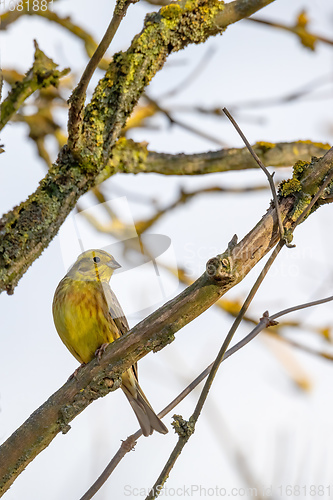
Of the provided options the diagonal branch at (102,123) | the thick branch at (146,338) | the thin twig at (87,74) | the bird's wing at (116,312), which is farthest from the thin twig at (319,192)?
the bird's wing at (116,312)

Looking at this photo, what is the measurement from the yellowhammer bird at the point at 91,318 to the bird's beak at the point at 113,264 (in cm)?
17

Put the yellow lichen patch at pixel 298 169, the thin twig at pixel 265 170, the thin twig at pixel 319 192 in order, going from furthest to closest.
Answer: the yellow lichen patch at pixel 298 169 → the thin twig at pixel 319 192 → the thin twig at pixel 265 170

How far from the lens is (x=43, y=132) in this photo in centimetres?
471

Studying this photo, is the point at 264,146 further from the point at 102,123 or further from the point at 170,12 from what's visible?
the point at 102,123

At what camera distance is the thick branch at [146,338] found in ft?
7.52

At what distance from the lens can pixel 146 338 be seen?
96.3 inches

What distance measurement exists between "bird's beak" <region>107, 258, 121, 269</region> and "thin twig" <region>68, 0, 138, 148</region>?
0.85 metres

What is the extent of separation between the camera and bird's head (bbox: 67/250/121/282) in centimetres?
371

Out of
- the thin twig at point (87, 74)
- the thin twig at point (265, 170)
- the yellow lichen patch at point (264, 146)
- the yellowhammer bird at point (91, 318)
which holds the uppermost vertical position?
the yellow lichen patch at point (264, 146)

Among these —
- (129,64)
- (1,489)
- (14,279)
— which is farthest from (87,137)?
(1,489)

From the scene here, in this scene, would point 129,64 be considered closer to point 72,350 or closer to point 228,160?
point 228,160

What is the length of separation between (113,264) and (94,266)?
0.41 meters

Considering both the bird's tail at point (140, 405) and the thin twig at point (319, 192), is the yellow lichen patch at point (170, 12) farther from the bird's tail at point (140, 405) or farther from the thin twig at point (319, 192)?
the bird's tail at point (140, 405)

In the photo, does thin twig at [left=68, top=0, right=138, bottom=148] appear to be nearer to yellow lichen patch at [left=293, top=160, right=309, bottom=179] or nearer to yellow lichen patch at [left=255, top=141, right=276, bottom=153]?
yellow lichen patch at [left=293, top=160, right=309, bottom=179]
